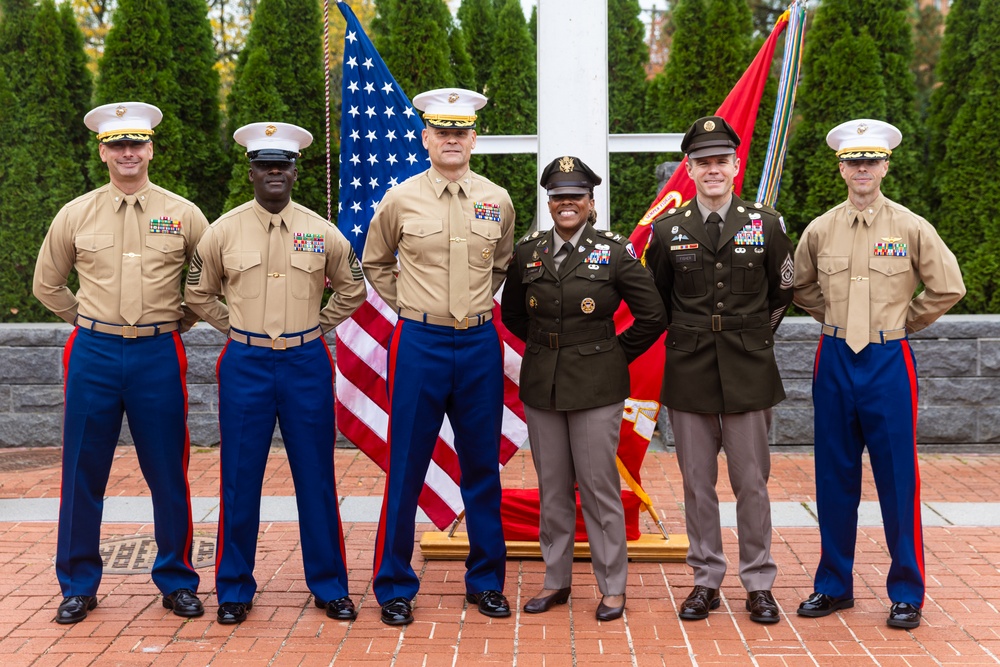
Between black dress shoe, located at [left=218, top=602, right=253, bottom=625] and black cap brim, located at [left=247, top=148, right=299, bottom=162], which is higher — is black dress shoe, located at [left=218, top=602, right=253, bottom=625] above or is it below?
below

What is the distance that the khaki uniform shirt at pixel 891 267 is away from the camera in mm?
4359

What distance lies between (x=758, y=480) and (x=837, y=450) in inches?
14.1

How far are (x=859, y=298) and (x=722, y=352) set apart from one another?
58 cm

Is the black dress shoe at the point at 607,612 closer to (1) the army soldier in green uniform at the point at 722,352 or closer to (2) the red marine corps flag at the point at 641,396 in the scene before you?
(1) the army soldier in green uniform at the point at 722,352

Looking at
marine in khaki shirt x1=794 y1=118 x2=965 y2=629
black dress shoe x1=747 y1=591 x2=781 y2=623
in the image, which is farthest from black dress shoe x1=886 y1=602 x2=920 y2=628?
black dress shoe x1=747 y1=591 x2=781 y2=623

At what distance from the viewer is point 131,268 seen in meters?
4.44

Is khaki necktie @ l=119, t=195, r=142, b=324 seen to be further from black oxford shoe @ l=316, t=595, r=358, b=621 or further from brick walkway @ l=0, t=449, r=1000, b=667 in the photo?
black oxford shoe @ l=316, t=595, r=358, b=621

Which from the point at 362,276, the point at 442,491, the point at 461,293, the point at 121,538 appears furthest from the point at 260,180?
the point at 121,538

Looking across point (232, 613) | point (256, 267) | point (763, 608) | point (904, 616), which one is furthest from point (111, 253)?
point (904, 616)

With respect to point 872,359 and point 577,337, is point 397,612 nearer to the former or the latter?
point 577,337

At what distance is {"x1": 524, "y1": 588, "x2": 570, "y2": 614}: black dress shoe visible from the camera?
4.52m

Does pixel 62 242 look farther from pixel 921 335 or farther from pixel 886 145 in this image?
pixel 921 335

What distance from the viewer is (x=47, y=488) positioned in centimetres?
662

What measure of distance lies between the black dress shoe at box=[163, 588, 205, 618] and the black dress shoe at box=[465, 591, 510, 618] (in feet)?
3.78
